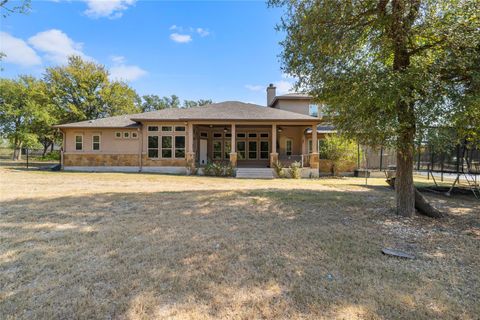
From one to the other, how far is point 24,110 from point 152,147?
1868 cm

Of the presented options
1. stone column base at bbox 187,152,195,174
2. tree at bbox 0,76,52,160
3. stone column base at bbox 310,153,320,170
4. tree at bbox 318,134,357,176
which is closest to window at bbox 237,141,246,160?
stone column base at bbox 187,152,195,174

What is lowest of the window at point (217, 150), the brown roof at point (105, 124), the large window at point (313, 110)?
the window at point (217, 150)

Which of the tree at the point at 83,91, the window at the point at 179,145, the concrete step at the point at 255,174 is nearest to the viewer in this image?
the concrete step at the point at 255,174

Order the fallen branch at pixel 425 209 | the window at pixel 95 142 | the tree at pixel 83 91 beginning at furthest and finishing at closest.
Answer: the tree at pixel 83 91 → the window at pixel 95 142 → the fallen branch at pixel 425 209

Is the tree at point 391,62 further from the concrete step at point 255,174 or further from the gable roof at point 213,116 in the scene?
→ the gable roof at point 213,116

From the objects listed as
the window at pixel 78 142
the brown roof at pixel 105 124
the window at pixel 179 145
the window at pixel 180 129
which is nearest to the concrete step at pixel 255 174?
the window at pixel 179 145

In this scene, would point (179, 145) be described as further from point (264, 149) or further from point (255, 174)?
point (264, 149)

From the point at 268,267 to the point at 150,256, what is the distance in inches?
65.2

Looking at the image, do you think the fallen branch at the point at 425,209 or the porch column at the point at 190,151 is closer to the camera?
the fallen branch at the point at 425,209

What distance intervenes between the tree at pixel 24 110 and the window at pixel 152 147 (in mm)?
15185

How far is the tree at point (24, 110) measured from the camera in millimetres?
25484

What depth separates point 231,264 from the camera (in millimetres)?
3355

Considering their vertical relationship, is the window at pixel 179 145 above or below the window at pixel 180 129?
below

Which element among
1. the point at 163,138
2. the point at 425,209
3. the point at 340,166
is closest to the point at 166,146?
the point at 163,138
